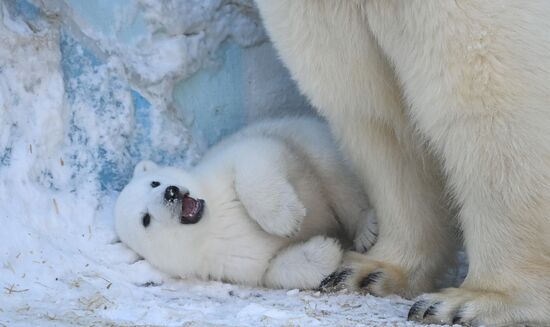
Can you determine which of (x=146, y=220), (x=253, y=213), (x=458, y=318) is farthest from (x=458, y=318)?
(x=146, y=220)

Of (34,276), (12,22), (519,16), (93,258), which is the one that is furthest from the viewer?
(12,22)

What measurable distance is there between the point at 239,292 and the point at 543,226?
1.19 metres

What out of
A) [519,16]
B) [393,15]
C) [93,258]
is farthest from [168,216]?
[519,16]

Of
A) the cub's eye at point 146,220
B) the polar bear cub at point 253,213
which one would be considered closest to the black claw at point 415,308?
the polar bear cub at point 253,213

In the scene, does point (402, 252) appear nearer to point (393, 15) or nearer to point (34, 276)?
point (393, 15)

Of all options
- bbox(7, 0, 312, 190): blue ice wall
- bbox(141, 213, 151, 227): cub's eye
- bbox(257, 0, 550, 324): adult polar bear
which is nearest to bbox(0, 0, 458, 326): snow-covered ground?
bbox(7, 0, 312, 190): blue ice wall

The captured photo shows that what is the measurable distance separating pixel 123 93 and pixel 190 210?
701 millimetres

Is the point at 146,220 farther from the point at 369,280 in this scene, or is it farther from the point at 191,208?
the point at 369,280

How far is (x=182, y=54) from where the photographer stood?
4379 mm

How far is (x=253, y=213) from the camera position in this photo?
13.1ft

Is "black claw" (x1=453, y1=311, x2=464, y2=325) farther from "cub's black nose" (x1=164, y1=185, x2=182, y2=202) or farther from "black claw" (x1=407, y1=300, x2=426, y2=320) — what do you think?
"cub's black nose" (x1=164, y1=185, x2=182, y2=202)

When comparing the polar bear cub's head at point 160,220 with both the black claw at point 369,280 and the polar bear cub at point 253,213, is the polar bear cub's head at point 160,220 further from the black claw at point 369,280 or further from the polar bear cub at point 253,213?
the black claw at point 369,280

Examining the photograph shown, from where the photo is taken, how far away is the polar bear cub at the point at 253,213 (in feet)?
12.8

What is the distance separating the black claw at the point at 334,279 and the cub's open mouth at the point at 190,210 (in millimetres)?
544
